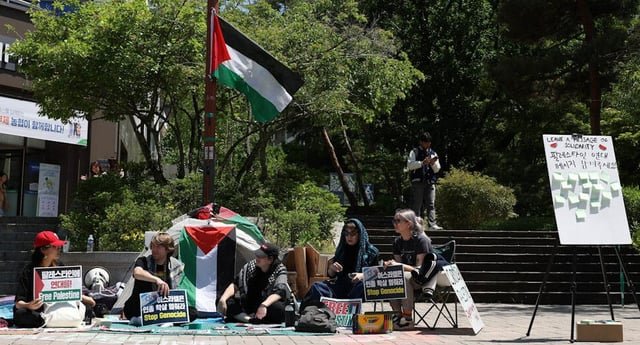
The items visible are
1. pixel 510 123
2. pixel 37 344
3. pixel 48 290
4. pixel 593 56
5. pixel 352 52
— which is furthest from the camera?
pixel 510 123

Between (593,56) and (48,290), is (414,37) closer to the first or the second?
(593,56)

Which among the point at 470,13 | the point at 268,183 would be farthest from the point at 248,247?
the point at 470,13

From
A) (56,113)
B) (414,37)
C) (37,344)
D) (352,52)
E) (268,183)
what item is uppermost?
(414,37)

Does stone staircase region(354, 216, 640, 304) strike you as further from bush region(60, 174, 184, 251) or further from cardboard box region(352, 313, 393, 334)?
cardboard box region(352, 313, 393, 334)

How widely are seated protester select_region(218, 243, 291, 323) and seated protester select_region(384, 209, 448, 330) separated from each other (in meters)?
1.33

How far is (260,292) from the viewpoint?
32.4 feet

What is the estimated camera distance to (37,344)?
7.65 metres

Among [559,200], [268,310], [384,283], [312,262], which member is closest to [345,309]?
[384,283]

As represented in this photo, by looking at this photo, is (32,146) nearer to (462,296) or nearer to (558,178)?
(462,296)

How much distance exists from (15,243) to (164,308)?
9.19m

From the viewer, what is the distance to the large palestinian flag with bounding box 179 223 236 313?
11.0 m

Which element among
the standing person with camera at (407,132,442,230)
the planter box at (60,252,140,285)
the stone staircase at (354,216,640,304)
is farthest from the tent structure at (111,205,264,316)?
the standing person with camera at (407,132,442,230)

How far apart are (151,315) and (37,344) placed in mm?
1672

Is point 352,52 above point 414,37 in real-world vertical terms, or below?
below
